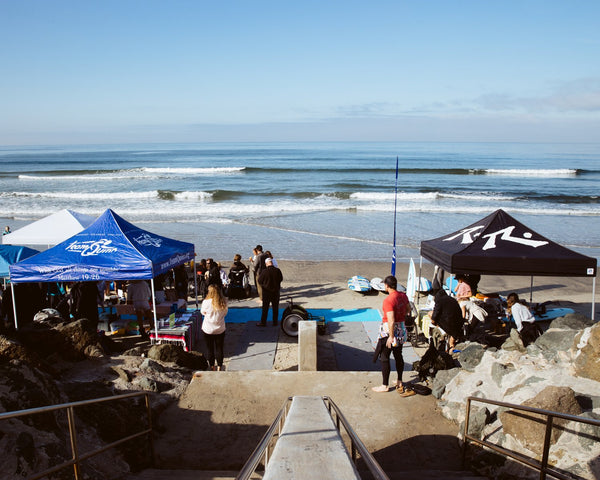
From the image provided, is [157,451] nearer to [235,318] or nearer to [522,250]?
[235,318]

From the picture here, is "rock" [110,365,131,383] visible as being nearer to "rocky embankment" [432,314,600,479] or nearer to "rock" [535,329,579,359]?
"rocky embankment" [432,314,600,479]

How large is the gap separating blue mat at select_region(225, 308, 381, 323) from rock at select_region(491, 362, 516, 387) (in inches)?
192

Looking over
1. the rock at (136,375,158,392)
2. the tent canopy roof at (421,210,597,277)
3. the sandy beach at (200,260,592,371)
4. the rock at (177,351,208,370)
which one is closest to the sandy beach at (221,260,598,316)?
the sandy beach at (200,260,592,371)

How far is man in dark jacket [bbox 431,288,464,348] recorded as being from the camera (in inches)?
315

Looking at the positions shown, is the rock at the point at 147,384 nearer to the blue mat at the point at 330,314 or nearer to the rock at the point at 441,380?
the rock at the point at 441,380

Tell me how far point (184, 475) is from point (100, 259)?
5338 mm

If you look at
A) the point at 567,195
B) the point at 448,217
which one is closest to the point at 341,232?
the point at 448,217

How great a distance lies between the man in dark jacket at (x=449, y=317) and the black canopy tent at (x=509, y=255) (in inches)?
30.5

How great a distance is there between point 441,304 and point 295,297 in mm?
5311

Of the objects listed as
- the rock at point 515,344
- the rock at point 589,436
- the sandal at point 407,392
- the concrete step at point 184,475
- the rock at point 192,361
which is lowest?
the rock at point 192,361

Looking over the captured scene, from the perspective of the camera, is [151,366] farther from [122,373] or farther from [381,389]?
[381,389]

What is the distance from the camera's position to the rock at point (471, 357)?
6.26 m

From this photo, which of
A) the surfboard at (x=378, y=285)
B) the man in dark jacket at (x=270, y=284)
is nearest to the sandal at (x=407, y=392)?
the man in dark jacket at (x=270, y=284)

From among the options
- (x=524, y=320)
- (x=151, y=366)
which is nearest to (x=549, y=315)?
(x=524, y=320)
